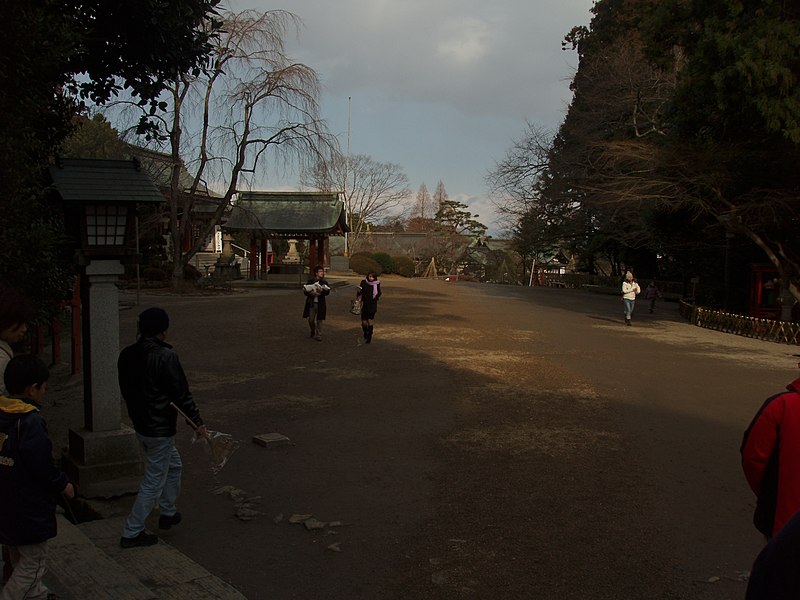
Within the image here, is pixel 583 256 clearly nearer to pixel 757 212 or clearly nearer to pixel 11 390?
pixel 757 212

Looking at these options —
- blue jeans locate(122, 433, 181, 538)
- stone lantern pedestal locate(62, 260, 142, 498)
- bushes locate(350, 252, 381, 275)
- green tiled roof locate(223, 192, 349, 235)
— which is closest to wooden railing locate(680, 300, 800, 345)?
stone lantern pedestal locate(62, 260, 142, 498)

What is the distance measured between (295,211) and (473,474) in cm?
3384

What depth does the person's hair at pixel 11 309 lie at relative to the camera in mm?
3615

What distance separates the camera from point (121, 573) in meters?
4.03

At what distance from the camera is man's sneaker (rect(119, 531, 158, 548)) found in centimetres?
452

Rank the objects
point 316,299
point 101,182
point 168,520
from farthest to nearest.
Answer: point 316,299 → point 101,182 → point 168,520

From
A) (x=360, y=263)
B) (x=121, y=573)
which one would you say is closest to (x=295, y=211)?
(x=360, y=263)

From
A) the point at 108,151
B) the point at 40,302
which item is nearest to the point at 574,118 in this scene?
the point at 108,151

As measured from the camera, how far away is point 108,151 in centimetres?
2905

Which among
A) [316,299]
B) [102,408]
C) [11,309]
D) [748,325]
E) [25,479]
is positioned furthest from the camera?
[748,325]

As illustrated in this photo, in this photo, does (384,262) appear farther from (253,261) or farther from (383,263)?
(253,261)

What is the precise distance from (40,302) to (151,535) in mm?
3249

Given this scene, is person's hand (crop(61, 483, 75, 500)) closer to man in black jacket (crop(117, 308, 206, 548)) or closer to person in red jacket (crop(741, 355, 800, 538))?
man in black jacket (crop(117, 308, 206, 548))

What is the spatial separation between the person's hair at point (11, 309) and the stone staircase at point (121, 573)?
1.53 meters
